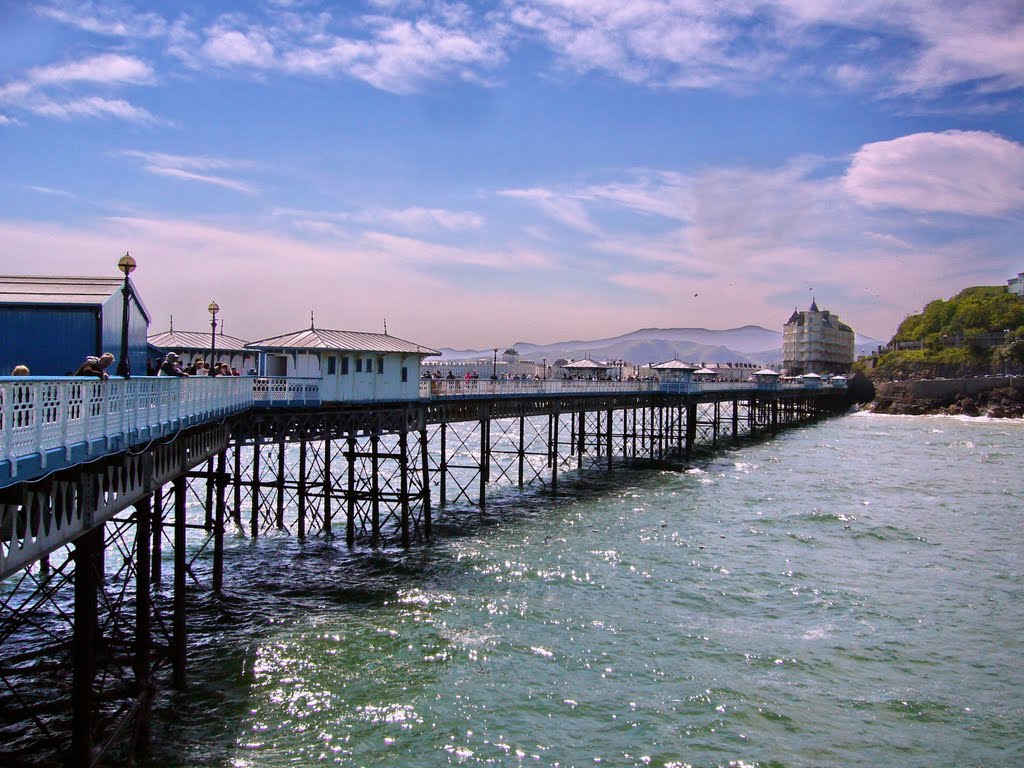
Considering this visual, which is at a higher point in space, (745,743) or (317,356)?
(317,356)

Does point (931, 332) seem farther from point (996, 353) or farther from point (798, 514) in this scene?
point (798, 514)

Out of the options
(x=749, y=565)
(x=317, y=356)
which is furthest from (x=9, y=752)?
(x=749, y=565)

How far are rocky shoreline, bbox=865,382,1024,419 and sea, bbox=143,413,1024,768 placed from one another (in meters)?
78.5

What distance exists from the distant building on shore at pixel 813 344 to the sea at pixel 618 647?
481 ft

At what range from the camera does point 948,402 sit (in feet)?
357

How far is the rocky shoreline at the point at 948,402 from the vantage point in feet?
327

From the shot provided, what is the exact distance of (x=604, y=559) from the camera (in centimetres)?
2570

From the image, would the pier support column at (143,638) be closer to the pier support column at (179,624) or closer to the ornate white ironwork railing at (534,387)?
the pier support column at (179,624)

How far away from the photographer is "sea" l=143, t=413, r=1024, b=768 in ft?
45.1

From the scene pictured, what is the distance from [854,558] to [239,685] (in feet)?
63.8

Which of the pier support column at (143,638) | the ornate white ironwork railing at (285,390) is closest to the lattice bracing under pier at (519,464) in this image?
the ornate white ironwork railing at (285,390)

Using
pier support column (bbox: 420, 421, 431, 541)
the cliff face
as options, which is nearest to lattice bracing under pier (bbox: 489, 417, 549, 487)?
pier support column (bbox: 420, 421, 431, 541)

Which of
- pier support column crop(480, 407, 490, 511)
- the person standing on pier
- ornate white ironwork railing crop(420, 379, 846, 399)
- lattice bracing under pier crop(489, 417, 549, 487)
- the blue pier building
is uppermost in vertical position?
the blue pier building

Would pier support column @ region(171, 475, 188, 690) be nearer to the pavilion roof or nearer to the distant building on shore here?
the pavilion roof
